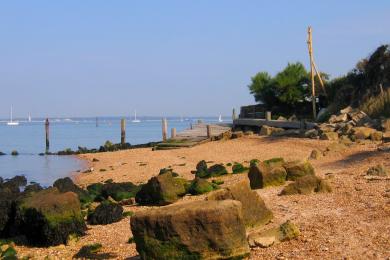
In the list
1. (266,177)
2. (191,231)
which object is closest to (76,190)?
(266,177)

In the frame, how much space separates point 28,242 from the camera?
36.5ft

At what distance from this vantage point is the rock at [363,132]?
2442cm

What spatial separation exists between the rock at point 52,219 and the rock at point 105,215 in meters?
1.32

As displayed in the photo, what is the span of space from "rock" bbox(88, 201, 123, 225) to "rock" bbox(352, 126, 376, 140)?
14.5 m

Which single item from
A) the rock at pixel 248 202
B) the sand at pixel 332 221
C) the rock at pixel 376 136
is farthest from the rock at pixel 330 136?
the rock at pixel 248 202

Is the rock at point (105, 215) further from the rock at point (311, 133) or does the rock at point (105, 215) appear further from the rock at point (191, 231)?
the rock at point (311, 133)

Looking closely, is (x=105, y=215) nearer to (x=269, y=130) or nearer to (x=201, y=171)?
(x=201, y=171)

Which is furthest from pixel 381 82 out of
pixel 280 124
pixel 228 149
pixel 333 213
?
pixel 333 213

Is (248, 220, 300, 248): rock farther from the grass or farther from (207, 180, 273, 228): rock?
the grass

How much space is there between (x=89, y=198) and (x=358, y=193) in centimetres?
782

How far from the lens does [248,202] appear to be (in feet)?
33.4

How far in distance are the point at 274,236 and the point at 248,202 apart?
127 cm

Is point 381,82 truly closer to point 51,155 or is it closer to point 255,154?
point 255,154

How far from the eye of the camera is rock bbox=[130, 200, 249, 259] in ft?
25.2
